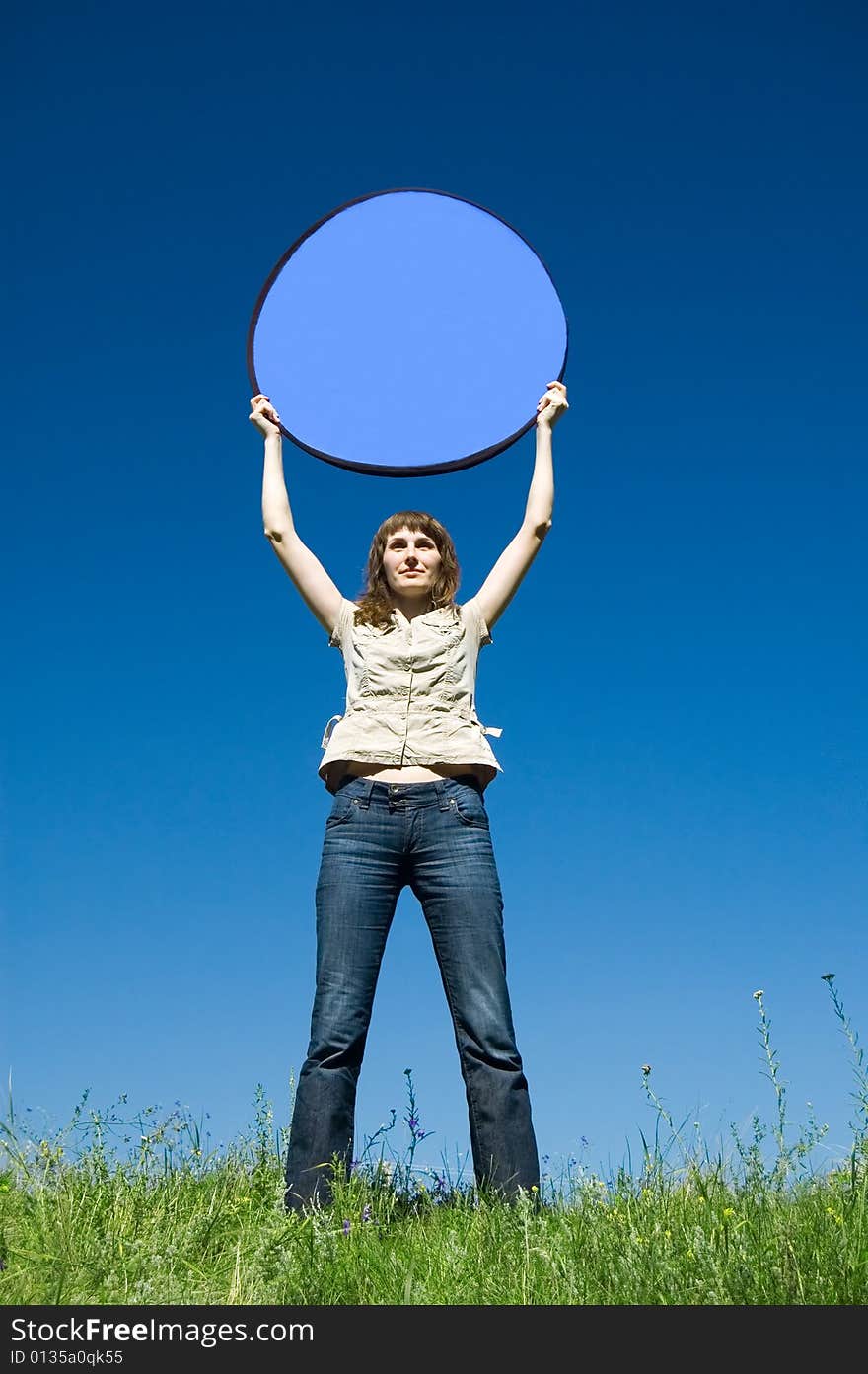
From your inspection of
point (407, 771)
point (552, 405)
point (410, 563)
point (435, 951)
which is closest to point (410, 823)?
point (407, 771)

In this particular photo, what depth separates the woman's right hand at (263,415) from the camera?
17.0 ft

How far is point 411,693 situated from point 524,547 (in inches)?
30.3

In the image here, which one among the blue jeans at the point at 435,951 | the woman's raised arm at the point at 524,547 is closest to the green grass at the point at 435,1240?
the blue jeans at the point at 435,951

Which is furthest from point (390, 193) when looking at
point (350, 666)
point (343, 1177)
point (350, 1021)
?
point (343, 1177)

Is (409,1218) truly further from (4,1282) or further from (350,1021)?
(4,1282)

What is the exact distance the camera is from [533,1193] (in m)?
4.11

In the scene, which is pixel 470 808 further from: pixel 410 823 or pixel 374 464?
pixel 374 464

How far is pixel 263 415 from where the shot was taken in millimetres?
5223

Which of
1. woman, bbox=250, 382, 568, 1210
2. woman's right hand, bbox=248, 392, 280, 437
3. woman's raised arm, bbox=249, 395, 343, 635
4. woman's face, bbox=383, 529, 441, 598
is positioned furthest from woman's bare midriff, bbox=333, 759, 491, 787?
woman's right hand, bbox=248, 392, 280, 437

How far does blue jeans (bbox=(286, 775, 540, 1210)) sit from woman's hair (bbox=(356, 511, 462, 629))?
798 mm

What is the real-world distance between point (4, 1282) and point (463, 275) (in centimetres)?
422

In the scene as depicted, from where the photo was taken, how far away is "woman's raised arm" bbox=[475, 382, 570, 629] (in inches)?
193

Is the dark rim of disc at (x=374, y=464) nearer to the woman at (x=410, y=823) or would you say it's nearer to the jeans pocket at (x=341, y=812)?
the woman at (x=410, y=823)

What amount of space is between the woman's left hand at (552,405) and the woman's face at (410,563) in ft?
2.30
